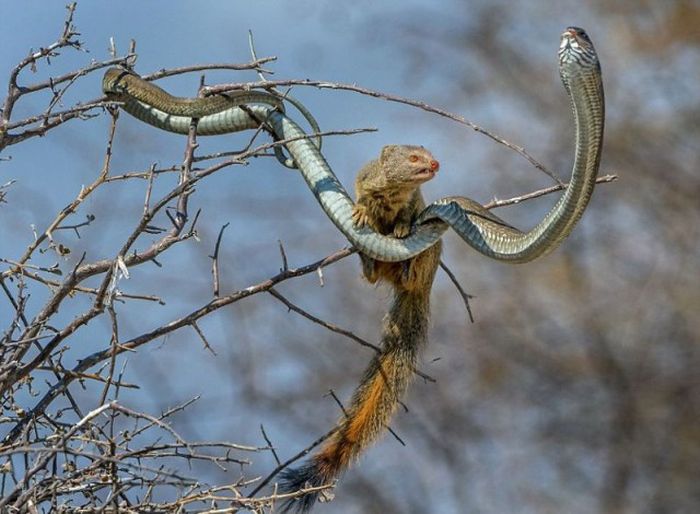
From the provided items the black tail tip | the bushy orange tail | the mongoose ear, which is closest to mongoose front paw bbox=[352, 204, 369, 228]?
the mongoose ear

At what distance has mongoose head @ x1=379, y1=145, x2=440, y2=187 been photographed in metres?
6.30

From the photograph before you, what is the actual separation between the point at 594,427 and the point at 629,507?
1.20m

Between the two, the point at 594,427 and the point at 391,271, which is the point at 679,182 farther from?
the point at 391,271

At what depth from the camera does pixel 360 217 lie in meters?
6.33

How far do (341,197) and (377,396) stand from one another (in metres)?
0.89

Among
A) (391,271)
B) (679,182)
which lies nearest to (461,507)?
(679,182)

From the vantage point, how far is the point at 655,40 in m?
20.0

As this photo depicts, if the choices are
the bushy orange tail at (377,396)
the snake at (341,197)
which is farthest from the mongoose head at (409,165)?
the bushy orange tail at (377,396)

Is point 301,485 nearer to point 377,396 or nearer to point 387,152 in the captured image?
point 377,396

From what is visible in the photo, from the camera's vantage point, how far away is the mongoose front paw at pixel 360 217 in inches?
248

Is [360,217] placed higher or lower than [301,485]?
higher

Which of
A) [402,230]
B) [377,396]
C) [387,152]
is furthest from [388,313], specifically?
[387,152]

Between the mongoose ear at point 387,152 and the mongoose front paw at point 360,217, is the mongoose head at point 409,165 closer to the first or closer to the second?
the mongoose ear at point 387,152

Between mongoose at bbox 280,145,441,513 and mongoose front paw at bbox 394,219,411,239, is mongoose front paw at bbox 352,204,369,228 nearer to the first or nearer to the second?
mongoose at bbox 280,145,441,513
